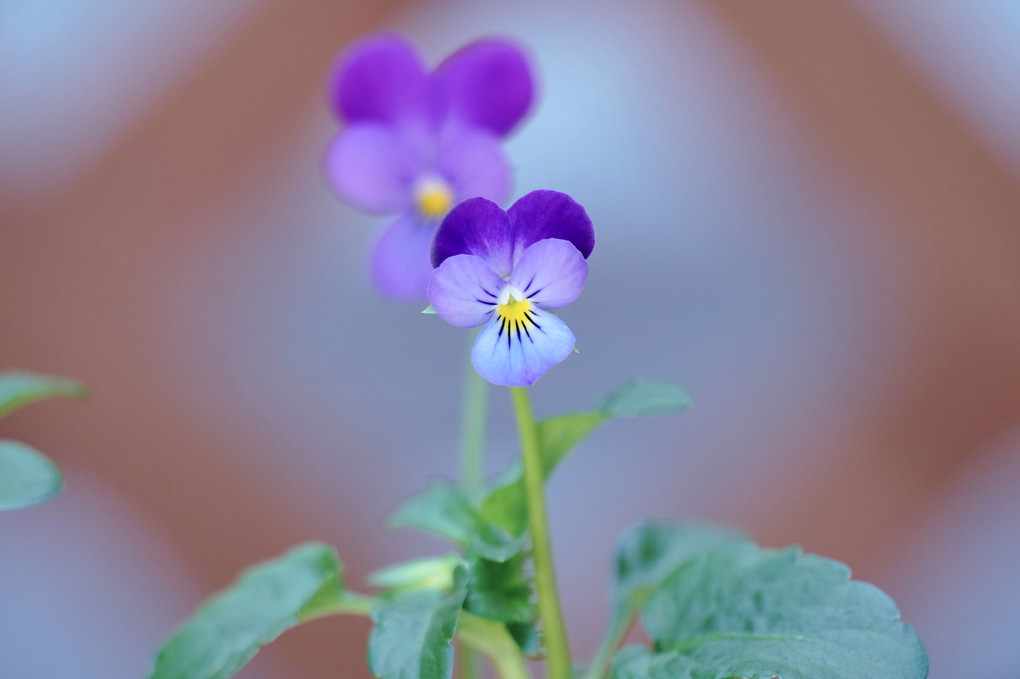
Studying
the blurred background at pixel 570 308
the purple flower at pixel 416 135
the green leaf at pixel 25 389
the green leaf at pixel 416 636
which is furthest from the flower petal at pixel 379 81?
the blurred background at pixel 570 308

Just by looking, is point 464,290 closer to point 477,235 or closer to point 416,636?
point 477,235

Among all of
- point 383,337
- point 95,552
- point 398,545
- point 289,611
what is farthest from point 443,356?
point 289,611

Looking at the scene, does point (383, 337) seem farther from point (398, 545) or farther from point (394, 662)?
point (394, 662)

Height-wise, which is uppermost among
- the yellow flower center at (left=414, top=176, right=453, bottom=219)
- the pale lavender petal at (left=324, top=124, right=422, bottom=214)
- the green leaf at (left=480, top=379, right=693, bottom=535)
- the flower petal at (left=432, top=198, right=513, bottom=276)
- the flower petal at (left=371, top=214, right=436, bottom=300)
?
the pale lavender petal at (left=324, top=124, right=422, bottom=214)

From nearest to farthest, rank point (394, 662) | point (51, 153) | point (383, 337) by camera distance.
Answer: point (394, 662)
point (51, 153)
point (383, 337)

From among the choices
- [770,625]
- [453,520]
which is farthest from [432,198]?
[770,625]

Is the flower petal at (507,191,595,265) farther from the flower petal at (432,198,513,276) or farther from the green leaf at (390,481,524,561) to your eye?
the green leaf at (390,481,524,561)

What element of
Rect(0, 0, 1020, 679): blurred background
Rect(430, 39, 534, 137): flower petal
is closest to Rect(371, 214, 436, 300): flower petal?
Rect(430, 39, 534, 137): flower petal
